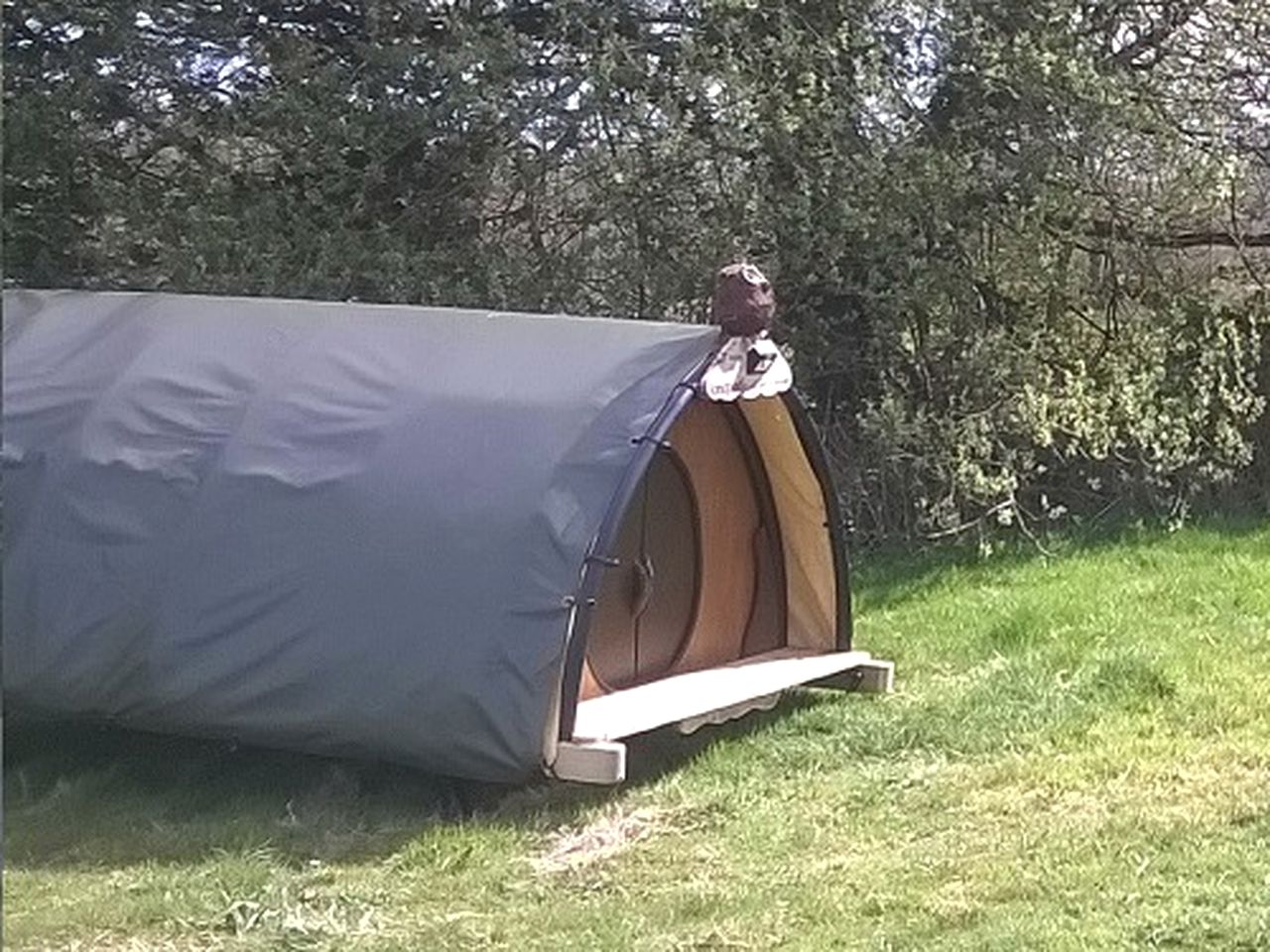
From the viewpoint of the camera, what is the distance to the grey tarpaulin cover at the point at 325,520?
18.9ft

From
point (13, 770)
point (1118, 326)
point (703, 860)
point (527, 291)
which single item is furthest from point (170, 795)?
point (1118, 326)

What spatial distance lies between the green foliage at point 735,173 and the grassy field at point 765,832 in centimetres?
292

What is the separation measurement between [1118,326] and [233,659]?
6.53 metres

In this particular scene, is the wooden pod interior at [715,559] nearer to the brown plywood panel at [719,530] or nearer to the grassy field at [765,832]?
the brown plywood panel at [719,530]

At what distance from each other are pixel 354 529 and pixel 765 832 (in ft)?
5.23

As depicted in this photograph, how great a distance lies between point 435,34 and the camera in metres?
10.4

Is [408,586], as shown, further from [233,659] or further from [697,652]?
[697,652]

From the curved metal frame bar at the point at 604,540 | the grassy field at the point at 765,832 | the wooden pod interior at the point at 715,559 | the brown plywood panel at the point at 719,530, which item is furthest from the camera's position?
the brown plywood panel at the point at 719,530

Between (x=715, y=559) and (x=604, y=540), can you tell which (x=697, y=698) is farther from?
(x=604, y=540)

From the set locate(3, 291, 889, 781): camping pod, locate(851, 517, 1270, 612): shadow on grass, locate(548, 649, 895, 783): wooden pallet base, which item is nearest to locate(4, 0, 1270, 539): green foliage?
locate(851, 517, 1270, 612): shadow on grass

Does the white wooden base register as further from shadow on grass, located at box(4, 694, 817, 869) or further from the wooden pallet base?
shadow on grass, located at box(4, 694, 817, 869)

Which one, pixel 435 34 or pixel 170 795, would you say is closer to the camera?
pixel 170 795

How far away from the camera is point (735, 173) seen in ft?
33.0

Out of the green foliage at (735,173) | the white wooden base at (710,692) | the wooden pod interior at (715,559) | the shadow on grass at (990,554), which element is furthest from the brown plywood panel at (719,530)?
the green foliage at (735,173)
